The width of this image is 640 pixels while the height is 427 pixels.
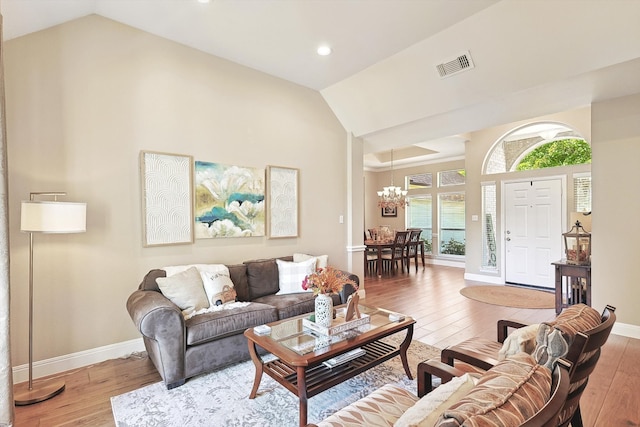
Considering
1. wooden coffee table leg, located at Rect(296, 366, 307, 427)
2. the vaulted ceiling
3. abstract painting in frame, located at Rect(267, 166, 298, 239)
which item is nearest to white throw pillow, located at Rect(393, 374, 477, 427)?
wooden coffee table leg, located at Rect(296, 366, 307, 427)

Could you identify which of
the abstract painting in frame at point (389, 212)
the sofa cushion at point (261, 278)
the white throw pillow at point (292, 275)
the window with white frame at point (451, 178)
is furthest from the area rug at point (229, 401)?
the abstract painting in frame at point (389, 212)

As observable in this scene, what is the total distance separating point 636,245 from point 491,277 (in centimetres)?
309

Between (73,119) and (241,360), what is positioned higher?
(73,119)

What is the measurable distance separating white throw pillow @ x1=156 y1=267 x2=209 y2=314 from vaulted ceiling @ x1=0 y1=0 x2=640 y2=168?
2318mm

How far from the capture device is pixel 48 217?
2244 millimetres

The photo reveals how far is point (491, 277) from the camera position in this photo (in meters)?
6.27

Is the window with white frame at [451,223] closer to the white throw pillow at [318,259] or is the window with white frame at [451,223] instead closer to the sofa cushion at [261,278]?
the white throw pillow at [318,259]

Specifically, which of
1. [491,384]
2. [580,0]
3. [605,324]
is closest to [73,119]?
[491,384]

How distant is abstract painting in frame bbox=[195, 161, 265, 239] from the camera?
349 cm

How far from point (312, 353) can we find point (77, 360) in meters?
2.30

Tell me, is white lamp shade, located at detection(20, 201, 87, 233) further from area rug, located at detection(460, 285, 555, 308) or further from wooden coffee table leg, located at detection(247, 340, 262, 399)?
area rug, located at detection(460, 285, 555, 308)

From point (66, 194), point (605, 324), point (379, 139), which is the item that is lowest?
point (605, 324)

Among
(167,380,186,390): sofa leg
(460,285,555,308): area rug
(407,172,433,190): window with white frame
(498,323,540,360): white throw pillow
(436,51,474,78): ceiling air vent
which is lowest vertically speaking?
(460,285,555,308): area rug

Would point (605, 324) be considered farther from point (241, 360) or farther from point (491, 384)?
point (241, 360)
